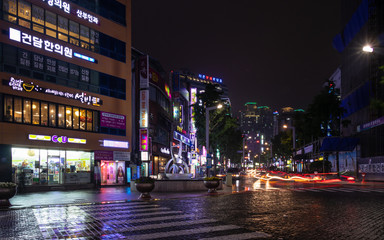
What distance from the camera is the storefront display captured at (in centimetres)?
3966

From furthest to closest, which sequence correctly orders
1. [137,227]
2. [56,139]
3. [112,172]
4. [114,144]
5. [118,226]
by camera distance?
[112,172] < [114,144] < [56,139] < [118,226] < [137,227]

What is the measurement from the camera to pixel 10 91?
29.1 m

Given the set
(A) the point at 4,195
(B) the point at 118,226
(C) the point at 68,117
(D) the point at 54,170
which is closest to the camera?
(B) the point at 118,226

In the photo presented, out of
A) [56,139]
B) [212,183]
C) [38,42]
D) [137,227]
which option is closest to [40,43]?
[38,42]

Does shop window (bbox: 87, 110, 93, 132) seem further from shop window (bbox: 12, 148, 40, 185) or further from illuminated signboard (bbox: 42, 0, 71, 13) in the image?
illuminated signboard (bbox: 42, 0, 71, 13)

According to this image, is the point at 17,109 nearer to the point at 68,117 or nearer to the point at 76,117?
the point at 68,117

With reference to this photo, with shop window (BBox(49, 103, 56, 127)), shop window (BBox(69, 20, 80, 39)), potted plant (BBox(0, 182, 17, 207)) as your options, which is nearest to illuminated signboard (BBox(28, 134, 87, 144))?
shop window (BBox(49, 103, 56, 127))

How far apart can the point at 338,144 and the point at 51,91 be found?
129 ft

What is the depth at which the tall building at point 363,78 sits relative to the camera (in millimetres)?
45094

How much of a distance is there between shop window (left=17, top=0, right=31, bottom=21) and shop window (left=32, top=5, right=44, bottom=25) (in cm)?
49

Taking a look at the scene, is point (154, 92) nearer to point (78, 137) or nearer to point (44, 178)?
point (78, 137)

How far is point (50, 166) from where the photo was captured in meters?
33.5

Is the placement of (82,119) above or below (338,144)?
above

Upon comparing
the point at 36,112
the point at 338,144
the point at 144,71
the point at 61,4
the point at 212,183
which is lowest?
the point at 212,183
